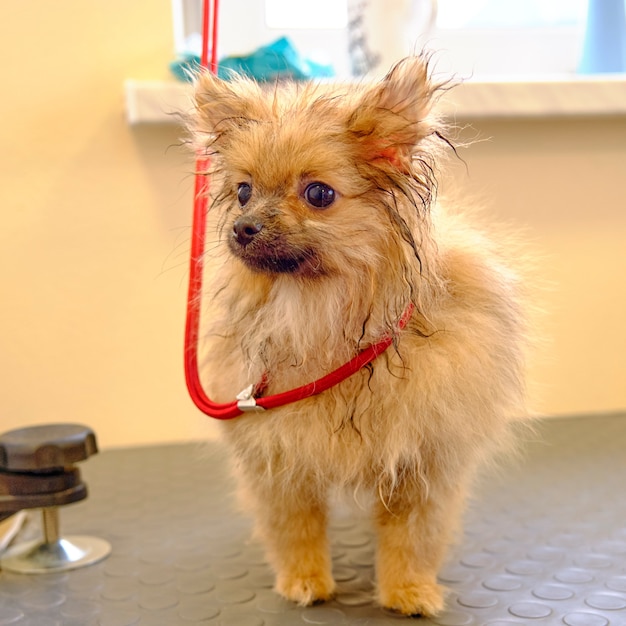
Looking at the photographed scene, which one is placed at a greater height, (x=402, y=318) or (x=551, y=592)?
(x=402, y=318)

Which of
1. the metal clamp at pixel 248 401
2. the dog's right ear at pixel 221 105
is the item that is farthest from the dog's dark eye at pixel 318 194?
the metal clamp at pixel 248 401

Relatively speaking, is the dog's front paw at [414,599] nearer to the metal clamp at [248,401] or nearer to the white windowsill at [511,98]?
the metal clamp at [248,401]

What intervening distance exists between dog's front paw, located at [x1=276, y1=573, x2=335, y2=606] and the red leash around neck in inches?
8.3

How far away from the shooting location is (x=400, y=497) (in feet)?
3.05

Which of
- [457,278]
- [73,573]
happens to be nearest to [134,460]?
[73,573]

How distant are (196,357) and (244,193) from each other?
0.80 feet

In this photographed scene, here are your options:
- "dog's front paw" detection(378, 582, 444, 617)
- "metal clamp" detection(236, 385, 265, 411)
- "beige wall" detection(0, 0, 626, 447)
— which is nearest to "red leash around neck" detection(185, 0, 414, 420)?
"metal clamp" detection(236, 385, 265, 411)

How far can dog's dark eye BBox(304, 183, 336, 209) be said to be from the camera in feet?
2.68

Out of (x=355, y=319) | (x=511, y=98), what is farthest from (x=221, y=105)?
(x=511, y=98)

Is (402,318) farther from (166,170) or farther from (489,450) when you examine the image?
(166,170)

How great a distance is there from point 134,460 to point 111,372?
20 centimetres

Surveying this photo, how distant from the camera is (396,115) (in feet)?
2.67

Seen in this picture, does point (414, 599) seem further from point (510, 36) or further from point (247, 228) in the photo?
point (510, 36)

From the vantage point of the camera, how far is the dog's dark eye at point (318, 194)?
0.82 metres
